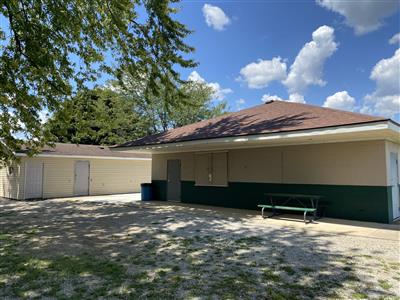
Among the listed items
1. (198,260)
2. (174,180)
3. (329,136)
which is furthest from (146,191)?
(198,260)

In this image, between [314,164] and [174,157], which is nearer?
[314,164]

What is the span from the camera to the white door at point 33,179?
15.3 metres

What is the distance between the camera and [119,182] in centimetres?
1905

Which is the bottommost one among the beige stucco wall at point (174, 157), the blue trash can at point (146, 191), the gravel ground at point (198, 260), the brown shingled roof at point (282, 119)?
the gravel ground at point (198, 260)

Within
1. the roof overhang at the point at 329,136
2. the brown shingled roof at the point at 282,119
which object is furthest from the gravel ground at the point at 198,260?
the brown shingled roof at the point at 282,119

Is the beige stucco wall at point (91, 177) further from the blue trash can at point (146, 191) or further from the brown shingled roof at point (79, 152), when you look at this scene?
the blue trash can at point (146, 191)

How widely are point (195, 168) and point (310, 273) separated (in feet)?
29.8

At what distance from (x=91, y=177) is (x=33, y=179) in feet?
10.3

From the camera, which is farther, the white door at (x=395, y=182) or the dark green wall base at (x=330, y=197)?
the white door at (x=395, y=182)

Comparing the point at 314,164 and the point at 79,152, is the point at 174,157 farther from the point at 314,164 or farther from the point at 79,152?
the point at 79,152

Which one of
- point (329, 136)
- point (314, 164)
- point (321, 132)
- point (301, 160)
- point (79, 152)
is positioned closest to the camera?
point (321, 132)

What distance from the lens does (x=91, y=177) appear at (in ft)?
58.0

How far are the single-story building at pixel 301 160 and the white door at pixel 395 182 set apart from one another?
0.10 ft

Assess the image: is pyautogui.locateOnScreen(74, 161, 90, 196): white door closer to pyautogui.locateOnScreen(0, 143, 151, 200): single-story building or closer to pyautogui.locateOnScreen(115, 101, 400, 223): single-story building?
pyautogui.locateOnScreen(0, 143, 151, 200): single-story building
